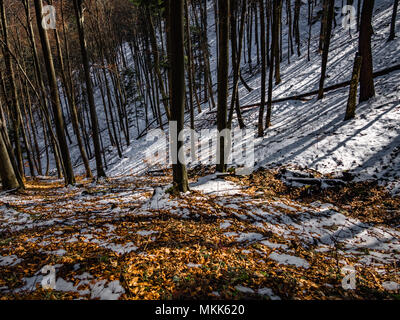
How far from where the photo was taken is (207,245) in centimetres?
338

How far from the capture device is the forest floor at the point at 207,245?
2342 millimetres

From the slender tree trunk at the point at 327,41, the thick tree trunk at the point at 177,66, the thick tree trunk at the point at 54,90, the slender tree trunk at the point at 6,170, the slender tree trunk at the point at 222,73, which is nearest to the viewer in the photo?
the thick tree trunk at the point at 177,66

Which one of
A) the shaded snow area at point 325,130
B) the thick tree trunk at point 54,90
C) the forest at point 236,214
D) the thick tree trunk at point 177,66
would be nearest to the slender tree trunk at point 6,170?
the forest at point 236,214

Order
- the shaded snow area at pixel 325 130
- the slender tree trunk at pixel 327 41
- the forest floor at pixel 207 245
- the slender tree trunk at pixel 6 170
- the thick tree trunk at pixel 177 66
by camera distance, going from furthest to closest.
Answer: the slender tree trunk at pixel 327 41 → the shaded snow area at pixel 325 130 → the slender tree trunk at pixel 6 170 → the thick tree trunk at pixel 177 66 → the forest floor at pixel 207 245

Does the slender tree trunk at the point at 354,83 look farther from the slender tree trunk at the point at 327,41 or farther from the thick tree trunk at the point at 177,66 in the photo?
the thick tree trunk at the point at 177,66

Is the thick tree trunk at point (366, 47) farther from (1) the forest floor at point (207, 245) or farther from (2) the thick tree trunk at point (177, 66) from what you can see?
(2) the thick tree trunk at point (177, 66)

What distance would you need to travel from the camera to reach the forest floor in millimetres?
2342

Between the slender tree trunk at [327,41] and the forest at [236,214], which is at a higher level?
the slender tree trunk at [327,41]

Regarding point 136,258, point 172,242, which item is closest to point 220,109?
point 172,242

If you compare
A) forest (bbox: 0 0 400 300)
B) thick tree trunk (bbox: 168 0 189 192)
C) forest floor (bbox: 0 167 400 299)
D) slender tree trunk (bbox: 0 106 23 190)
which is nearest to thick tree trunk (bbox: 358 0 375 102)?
forest (bbox: 0 0 400 300)

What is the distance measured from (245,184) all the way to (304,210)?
239 centimetres

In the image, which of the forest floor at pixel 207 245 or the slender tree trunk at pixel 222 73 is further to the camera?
the slender tree trunk at pixel 222 73

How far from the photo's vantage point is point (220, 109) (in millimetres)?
7453

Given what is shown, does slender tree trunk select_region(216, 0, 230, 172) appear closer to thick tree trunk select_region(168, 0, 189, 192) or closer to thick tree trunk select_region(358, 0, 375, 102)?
thick tree trunk select_region(168, 0, 189, 192)
